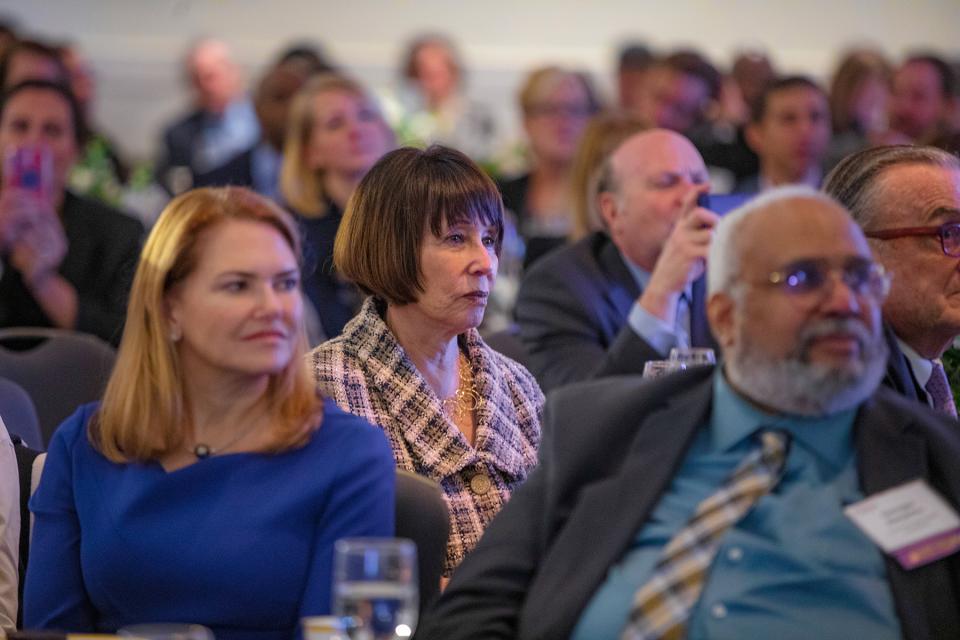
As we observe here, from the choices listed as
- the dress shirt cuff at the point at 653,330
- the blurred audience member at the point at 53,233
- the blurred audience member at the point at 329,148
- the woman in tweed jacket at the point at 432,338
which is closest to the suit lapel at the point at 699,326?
the dress shirt cuff at the point at 653,330

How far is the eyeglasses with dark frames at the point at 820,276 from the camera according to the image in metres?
2.33

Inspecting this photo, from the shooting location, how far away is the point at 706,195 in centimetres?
390

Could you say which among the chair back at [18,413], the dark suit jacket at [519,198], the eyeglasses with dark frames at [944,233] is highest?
the eyeglasses with dark frames at [944,233]

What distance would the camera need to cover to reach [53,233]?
196 inches

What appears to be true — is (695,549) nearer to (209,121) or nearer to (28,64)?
(28,64)

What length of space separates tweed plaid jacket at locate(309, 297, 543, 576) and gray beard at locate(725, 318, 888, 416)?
34.4 inches

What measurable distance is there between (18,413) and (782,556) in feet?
6.46

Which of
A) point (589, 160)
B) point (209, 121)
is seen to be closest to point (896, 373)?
point (589, 160)

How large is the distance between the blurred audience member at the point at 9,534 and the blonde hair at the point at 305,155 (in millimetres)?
3156

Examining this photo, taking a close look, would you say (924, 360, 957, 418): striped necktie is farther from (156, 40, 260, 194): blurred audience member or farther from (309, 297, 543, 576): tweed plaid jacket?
(156, 40, 260, 194): blurred audience member

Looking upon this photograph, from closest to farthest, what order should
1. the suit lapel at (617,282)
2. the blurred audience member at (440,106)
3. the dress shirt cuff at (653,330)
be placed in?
the dress shirt cuff at (653,330) < the suit lapel at (617,282) < the blurred audience member at (440,106)

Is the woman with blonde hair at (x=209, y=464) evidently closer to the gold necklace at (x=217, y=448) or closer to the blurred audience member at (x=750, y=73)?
the gold necklace at (x=217, y=448)

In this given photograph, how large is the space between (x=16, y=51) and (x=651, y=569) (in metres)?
5.35

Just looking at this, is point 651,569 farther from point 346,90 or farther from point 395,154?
point 346,90
